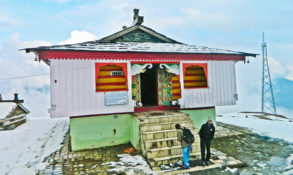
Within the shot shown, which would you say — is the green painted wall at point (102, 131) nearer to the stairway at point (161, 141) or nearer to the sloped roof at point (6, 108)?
the stairway at point (161, 141)

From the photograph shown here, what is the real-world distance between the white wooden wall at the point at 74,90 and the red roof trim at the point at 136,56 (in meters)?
0.28

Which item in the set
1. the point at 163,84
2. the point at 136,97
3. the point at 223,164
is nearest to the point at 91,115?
the point at 136,97

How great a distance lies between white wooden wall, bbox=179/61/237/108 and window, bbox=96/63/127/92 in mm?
3184

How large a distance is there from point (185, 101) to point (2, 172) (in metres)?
8.24

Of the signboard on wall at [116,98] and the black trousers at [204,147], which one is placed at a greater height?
the signboard on wall at [116,98]

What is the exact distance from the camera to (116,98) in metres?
8.21

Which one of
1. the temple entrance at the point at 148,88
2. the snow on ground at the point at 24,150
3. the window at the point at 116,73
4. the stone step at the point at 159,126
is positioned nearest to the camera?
the snow on ground at the point at 24,150

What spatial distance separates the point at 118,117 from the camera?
866cm

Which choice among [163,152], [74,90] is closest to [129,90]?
[74,90]

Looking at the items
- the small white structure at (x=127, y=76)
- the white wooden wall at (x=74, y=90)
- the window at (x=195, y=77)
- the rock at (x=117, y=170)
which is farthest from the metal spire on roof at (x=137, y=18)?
the rock at (x=117, y=170)

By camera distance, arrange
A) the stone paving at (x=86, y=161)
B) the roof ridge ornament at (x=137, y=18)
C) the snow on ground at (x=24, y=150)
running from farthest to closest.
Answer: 1. the roof ridge ornament at (x=137, y=18)
2. the snow on ground at (x=24, y=150)
3. the stone paving at (x=86, y=161)

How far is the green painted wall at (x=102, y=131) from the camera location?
7982 mm

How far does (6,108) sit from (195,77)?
48.9 feet

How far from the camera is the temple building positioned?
742cm
